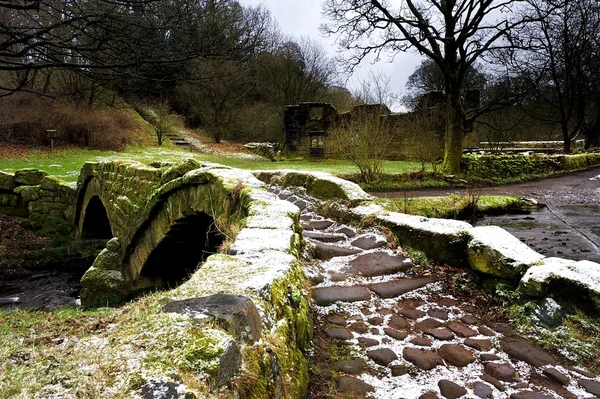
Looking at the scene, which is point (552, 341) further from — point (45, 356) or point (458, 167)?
point (458, 167)

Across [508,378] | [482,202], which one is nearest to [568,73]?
[482,202]

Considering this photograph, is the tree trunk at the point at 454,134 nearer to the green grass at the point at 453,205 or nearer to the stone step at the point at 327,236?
the green grass at the point at 453,205

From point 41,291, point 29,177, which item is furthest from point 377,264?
point 29,177

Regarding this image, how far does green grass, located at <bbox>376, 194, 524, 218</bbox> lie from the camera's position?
7.48 m

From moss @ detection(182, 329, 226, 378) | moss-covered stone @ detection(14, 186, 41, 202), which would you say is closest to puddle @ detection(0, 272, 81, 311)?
moss-covered stone @ detection(14, 186, 41, 202)

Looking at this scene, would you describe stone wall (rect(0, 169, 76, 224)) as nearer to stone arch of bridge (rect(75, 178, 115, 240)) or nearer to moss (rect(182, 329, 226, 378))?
stone arch of bridge (rect(75, 178, 115, 240))

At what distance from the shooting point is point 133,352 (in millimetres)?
1476

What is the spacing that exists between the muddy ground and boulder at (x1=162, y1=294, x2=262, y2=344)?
17.2 ft

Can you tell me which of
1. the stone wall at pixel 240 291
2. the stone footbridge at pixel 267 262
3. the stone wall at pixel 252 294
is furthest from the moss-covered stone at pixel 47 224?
the stone wall at pixel 252 294

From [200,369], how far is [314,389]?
1.17 m

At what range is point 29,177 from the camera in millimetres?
14773

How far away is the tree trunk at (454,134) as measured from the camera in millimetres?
13422

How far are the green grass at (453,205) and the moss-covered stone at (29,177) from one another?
45.6ft

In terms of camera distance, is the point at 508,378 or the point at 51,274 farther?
the point at 51,274
